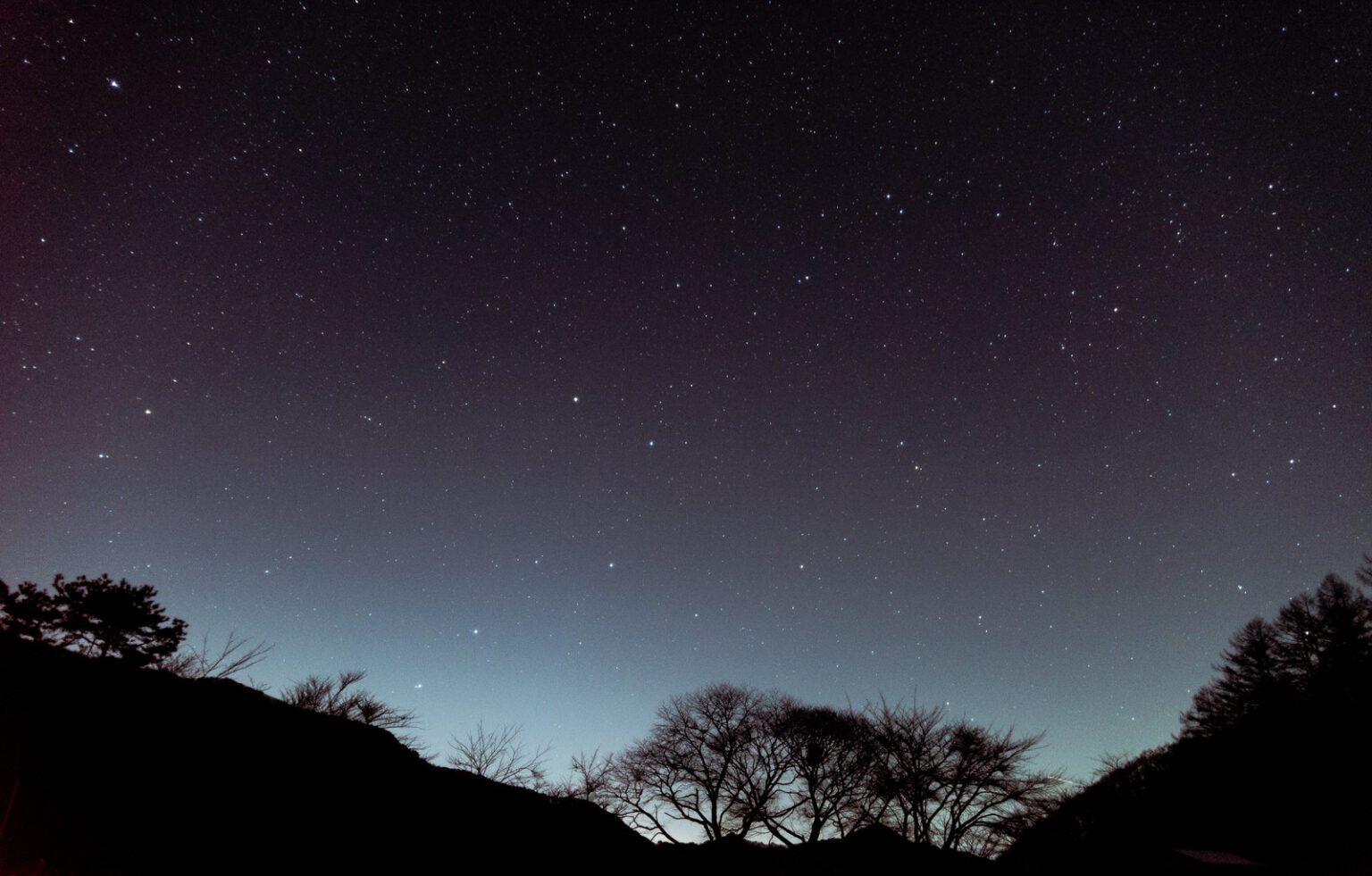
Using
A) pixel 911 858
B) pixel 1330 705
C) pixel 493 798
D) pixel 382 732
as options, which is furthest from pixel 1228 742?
pixel 382 732

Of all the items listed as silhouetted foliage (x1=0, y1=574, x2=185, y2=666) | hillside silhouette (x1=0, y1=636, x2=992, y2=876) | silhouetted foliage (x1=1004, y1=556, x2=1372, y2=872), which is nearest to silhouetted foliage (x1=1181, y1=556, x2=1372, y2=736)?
silhouetted foliage (x1=1004, y1=556, x2=1372, y2=872)

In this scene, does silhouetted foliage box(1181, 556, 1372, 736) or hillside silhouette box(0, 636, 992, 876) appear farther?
silhouetted foliage box(1181, 556, 1372, 736)

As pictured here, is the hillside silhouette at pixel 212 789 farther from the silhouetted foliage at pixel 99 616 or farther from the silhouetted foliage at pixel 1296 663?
the silhouetted foliage at pixel 1296 663

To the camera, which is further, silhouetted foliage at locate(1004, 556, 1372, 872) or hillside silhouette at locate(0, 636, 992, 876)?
silhouetted foliage at locate(1004, 556, 1372, 872)

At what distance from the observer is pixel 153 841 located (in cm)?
994

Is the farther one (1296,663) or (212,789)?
(1296,663)

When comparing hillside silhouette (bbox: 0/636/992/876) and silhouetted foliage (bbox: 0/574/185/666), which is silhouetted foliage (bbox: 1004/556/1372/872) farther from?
silhouetted foliage (bbox: 0/574/185/666)

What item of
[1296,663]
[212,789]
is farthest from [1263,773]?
[212,789]

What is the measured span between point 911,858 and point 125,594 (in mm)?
34748

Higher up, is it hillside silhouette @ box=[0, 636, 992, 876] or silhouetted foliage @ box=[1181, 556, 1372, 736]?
silhouetted foliage @ box=[1181, 556, 1372, 736]

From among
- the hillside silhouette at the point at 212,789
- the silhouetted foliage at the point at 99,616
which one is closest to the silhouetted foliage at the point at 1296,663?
the hillside silhouette at the point at 212,789

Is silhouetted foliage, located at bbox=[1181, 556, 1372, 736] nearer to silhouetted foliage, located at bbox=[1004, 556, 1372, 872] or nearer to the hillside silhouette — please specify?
silhouetted foliage, located at bbox=[1004, 556, 1372, 872]

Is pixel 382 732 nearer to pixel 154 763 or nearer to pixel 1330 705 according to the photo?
pixel 154 763

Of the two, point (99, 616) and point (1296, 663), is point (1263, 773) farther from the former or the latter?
point (99, 616)
